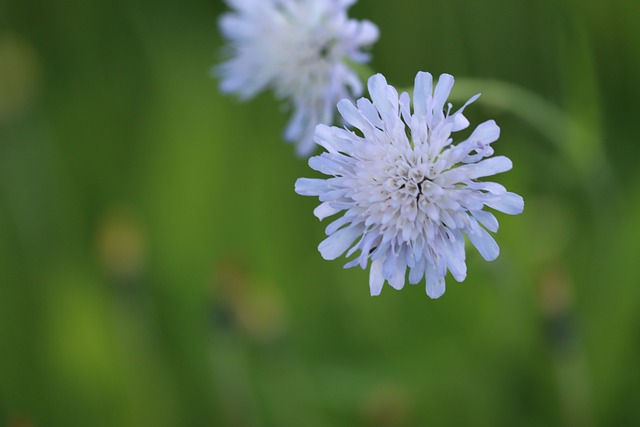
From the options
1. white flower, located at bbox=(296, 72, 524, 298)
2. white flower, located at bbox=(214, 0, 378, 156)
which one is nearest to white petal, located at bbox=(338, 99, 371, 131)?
white flower, located at bbox=(296, 72, 524, 298)

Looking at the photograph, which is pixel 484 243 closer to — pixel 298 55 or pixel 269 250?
pixel 298 55

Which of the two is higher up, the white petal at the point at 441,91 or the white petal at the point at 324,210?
the white petal at the point at 441,91

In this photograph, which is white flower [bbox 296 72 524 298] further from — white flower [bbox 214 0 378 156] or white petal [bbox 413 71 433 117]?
white flower [bbox 214 0 378 156]

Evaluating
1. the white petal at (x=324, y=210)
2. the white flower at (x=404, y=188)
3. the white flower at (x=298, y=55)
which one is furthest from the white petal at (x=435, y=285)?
the white flower at (x=298, y=55)

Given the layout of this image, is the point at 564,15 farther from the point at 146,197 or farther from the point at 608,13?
the point at 146,197

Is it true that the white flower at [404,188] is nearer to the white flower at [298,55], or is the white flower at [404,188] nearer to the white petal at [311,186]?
the white petal at [311,186]
